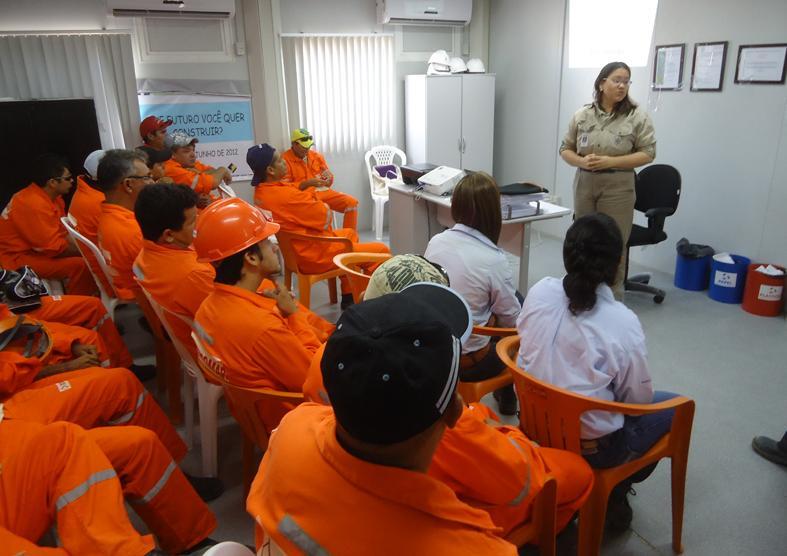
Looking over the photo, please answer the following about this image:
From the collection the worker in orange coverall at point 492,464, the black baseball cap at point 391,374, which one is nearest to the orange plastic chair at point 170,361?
the worker in orange coverall at point 492,464

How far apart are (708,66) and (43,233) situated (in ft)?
15.1

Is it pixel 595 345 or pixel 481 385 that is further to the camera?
pixel 481 385

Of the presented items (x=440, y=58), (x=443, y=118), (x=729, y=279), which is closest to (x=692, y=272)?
(x=729, y=279)

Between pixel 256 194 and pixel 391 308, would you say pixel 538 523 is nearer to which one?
pixel 391 308

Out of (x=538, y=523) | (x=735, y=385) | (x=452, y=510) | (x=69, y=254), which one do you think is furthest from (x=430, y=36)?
(x=452, y=510)

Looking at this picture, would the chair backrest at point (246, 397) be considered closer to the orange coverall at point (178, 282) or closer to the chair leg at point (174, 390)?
the orange coverall at point (178, 282)

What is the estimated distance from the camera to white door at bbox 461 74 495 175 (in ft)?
18.4

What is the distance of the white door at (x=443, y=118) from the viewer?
5.47 metres

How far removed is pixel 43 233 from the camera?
134 inches

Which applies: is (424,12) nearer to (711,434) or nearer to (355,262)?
(355,262)

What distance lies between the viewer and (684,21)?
13.2 feet

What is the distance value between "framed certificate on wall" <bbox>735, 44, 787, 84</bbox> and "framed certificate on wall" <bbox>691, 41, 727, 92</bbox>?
0.11 metres

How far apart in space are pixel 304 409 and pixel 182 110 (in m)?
4.78

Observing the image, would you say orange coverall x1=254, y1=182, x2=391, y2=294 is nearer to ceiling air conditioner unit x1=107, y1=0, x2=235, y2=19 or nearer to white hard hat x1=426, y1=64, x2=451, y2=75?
ceiling air conditioner unit x1=107, y1=0, x2=235, y2=19
